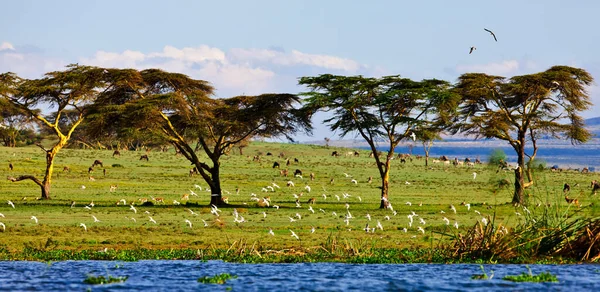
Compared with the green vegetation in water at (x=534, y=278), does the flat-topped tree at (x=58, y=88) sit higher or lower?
higher

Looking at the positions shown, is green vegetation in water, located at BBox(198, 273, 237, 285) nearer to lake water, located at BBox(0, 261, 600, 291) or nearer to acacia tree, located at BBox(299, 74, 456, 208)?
lake water, located at BBox(0, 261, 600, 291)

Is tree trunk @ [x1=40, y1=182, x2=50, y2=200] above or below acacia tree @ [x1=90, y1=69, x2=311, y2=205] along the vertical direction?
below

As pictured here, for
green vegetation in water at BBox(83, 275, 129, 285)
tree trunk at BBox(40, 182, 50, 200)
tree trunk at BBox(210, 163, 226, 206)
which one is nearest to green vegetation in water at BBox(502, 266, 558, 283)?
green vegetation in water at BBox(83, 275, 129, 285)

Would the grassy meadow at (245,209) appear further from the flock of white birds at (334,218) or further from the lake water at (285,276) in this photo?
the lake water at (285,276)

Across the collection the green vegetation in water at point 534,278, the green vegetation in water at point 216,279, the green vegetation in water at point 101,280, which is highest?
the green vegetation in water at point 534,278

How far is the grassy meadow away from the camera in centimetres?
3500

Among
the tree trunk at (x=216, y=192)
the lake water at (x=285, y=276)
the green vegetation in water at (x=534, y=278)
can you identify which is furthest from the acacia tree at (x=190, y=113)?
the green vegetation in water at (x=534, y=278)

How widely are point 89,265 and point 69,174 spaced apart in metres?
52.3

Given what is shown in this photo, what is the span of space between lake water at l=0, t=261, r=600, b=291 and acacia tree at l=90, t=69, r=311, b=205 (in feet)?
89.3

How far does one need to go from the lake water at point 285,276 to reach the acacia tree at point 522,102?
1298 inches

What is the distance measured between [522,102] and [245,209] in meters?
21.3

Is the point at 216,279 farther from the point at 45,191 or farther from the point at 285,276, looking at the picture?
the point at 45,191

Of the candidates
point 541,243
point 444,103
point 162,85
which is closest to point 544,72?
point 444,103

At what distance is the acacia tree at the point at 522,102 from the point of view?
60.9m
